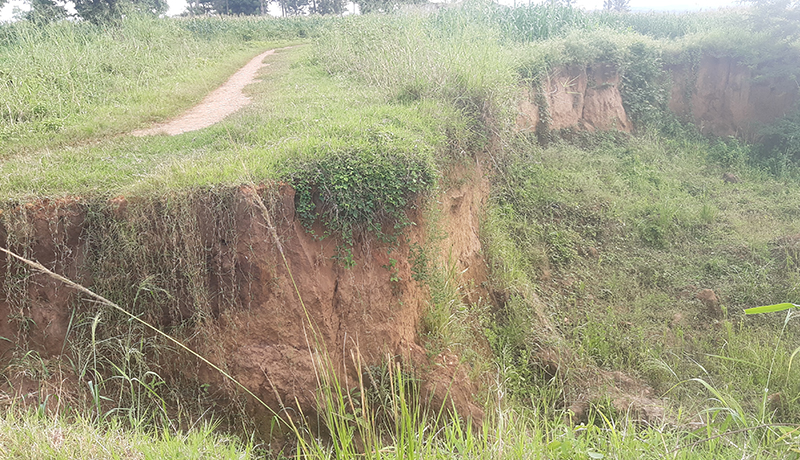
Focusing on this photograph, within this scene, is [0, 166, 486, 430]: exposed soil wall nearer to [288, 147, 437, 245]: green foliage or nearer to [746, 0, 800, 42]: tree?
[288, 147, 437, 245]: green foliage

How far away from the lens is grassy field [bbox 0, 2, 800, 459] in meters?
2.84

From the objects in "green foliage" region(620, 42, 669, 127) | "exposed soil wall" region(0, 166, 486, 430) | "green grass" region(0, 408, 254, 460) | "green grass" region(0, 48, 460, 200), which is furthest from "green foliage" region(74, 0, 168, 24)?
"green grass" region(0, 408, 254, 460)

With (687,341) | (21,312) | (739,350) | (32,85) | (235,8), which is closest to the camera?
(21,312)

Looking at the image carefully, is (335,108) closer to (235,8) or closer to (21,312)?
(21,312)

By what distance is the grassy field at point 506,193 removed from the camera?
284cm

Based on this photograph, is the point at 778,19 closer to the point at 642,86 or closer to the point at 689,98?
the point at 689,98

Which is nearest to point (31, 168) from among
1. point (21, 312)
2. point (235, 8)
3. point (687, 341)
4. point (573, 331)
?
point (21, 312)

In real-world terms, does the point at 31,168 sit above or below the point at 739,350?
above

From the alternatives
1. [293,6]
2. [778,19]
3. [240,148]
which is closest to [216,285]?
[240,148]

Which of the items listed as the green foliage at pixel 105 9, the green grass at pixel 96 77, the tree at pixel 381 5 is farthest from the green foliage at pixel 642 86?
the green foliage at pixel 105 9

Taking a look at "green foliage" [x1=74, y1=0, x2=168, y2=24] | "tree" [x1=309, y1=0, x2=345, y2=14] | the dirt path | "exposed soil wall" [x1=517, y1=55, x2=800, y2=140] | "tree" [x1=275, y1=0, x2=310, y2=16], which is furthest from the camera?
"tree" [x1=275, y1=0, x2=310, y2=16]

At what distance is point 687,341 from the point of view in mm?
6094

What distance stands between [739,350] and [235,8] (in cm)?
3608

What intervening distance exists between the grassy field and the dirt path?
35 cm
